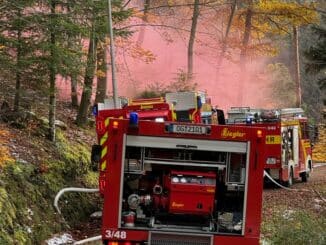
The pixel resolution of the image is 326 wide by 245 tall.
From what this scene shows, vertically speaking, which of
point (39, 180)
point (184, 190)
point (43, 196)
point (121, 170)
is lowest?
point (43, 196)

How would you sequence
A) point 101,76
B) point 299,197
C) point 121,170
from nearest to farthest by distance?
point 121,170
point 299,197
point 101,76

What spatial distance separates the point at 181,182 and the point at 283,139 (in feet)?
40.6

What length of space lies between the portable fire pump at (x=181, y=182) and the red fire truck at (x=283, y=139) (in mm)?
10150

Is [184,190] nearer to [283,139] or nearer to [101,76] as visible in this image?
[101,76]

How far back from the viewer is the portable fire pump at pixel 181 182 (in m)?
8.19

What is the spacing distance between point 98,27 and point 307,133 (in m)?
11.3

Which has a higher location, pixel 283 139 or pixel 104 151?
pixel 104 151

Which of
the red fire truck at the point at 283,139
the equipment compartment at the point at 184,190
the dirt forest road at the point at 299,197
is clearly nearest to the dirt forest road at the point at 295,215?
the dirt forest road at the point at 299,197

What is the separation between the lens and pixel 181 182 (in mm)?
8414

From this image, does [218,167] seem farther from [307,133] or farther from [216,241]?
[307,133]

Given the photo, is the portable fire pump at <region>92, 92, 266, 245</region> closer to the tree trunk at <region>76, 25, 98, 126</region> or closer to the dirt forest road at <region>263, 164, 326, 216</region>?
the dirt forest road at <region>263, 164, 326, 216</region>

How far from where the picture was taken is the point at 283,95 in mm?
44875

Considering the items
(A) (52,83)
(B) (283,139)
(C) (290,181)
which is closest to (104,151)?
(A) (52,83)

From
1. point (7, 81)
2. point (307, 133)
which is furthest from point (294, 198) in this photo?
point (7, 81)
